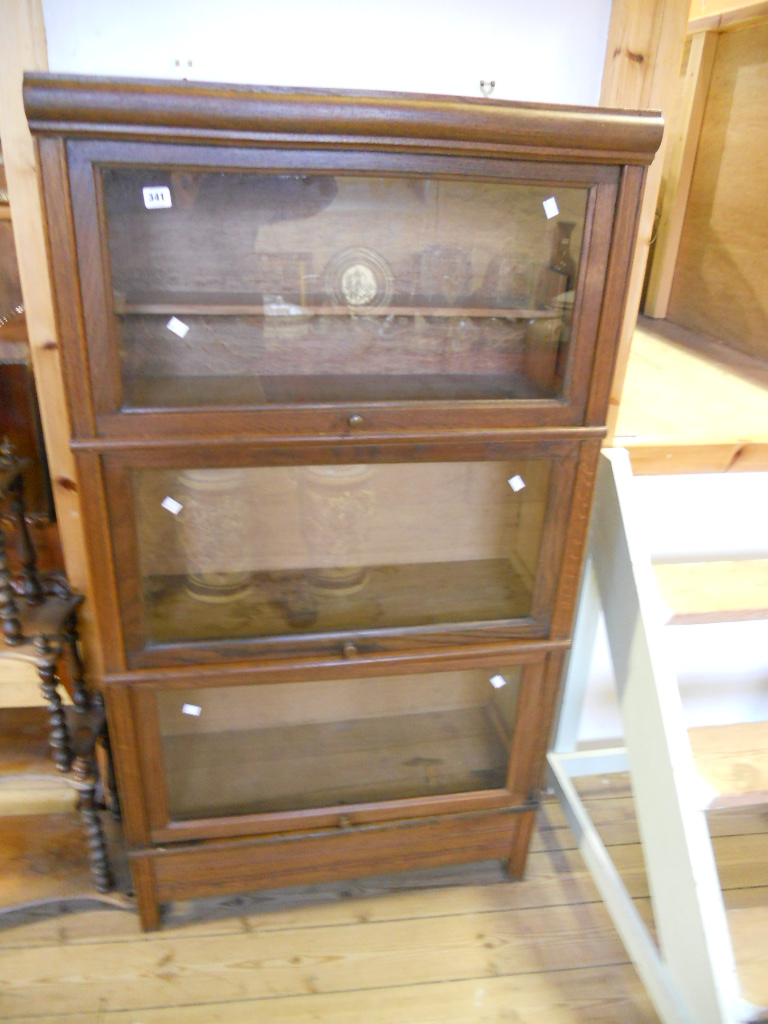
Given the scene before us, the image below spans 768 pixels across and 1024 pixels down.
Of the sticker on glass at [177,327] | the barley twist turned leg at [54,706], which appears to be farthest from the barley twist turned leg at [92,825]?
the sticker on glass at [177,327]

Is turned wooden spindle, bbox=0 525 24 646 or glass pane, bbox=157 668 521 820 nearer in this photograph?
turned wooden spindle, bbox=0 525 24 646

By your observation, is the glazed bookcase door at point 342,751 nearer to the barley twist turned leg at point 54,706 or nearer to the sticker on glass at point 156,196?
the barley twist turned leg at point 54,706

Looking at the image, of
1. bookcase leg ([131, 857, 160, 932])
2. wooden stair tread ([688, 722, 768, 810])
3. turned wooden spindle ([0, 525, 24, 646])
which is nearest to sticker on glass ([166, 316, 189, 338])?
turned wooden spindle ([0, 525, 24, 646])

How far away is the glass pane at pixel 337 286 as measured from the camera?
104 cm

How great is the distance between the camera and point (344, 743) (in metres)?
1.49

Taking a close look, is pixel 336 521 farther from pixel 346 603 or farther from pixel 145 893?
pixel 145 893

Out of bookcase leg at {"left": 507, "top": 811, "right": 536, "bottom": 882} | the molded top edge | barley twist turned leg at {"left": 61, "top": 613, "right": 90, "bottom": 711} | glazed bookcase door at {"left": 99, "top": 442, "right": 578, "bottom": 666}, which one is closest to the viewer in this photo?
the molded top edge

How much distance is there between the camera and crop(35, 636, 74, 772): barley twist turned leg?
130cm

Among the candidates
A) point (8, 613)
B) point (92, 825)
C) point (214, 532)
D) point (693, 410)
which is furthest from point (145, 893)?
point (693, 410)

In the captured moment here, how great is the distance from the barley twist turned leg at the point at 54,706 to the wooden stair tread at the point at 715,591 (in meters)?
1.12

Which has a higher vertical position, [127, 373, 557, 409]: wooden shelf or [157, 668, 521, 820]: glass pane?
[127, 373, 557, 409]: wooden shelf

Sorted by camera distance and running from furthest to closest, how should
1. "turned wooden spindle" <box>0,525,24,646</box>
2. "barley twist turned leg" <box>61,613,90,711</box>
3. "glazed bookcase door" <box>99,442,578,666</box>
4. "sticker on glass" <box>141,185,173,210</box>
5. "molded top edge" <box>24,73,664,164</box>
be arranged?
"barley twist turned leg" <box>61,613,90,711</box>, "turned wooden spindle" <box>0,525,24,646</box>, "glazed bookcase door" <box>99,442,578,666</box>, "sticker on glass" <box>141,185,173,210</box>, "molded top edge" <box>24,73,664,164</box>

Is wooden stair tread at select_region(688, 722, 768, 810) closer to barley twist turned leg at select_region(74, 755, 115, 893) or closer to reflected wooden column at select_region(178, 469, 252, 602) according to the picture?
reflected wooden column at select_region(178, 469, 252, 602)

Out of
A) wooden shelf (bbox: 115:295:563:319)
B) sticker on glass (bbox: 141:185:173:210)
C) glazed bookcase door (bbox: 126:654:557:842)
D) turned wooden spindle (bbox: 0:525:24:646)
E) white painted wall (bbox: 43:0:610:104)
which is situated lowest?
glazed bookcase door (bbox: 126:654:557:842)
